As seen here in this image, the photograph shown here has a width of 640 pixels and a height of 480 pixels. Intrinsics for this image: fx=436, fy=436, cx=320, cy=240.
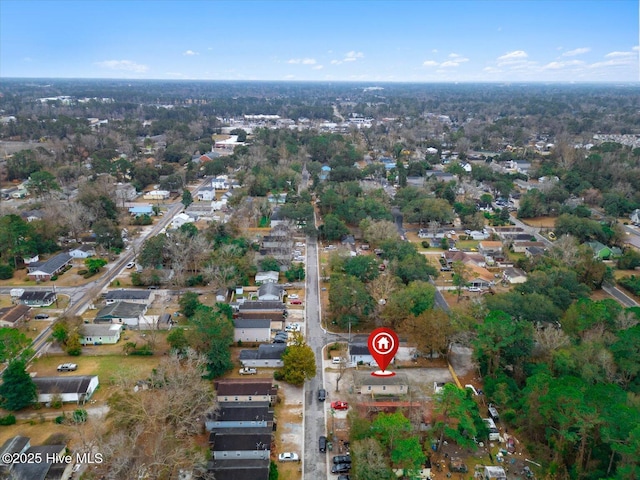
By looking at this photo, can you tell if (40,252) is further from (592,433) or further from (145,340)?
(592,433)

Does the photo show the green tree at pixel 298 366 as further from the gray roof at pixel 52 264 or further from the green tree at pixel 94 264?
the gray roof at pixel 52 264

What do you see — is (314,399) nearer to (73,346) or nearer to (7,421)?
(7,421)

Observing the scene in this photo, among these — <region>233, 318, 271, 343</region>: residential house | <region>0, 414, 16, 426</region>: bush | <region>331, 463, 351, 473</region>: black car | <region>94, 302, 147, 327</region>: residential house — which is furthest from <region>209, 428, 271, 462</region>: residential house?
<region>94, 302, 147, 327</region>: residential house

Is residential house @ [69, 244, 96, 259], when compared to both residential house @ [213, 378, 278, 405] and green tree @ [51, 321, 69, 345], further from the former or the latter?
residential house @ [213, 378, 278, 405]

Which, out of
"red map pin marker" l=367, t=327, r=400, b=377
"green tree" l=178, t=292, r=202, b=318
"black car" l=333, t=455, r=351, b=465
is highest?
"red map pin marker" l=367, t=327, r=400, b=377

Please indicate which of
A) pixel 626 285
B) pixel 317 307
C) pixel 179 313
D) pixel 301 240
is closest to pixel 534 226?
pixel 626 285

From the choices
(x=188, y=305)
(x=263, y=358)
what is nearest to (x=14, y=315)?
(x=188, y=305)

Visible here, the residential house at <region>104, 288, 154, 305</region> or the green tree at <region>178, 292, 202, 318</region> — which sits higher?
the green tree at <region>178, 292, 202, 318</region>
